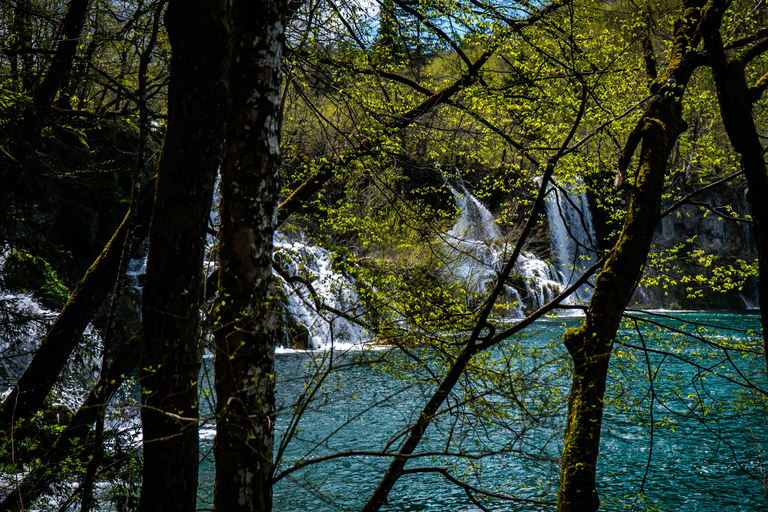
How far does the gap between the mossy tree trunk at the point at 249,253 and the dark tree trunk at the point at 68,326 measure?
2174mm

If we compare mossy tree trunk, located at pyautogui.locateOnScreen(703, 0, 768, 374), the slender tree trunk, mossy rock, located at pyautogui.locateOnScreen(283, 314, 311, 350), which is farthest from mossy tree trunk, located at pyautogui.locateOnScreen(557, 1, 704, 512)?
the slender tree trunk

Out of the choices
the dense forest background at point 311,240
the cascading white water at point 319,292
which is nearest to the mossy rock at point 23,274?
the dense forest background at point 311,240

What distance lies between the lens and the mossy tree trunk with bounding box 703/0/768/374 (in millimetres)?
3195

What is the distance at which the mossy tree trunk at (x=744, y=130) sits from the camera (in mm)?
3195

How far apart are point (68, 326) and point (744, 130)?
5.32 m

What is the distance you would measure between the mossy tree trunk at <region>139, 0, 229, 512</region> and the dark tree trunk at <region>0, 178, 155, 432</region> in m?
2.13

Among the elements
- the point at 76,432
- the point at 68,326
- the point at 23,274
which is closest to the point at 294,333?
the point at 76,432

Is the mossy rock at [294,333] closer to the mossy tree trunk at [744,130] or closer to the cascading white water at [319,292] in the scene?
the cascading white water at [319,292]

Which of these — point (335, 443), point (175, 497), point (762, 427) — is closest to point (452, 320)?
point (175, 497)

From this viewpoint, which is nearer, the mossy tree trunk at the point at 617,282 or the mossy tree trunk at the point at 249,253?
the mossy tree trunk at the point at 249,253

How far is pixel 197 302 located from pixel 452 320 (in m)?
1.96

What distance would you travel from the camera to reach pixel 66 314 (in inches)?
174

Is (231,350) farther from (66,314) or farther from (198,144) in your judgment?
(66,314)

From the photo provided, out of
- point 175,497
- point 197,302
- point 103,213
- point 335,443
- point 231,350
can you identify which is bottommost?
point 335,443
